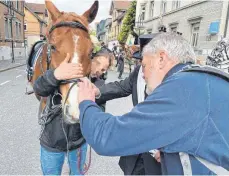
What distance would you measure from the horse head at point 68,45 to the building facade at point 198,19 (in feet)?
23.7

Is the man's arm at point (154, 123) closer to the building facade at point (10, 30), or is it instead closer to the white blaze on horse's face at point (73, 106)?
the white blaze on horse's face at point (73, 106)

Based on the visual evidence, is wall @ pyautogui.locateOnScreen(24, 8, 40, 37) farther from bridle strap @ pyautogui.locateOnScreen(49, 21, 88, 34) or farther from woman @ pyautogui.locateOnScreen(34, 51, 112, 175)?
bridle strap @ pyautogui.locateOnScreen(49, 21, 88, 34)

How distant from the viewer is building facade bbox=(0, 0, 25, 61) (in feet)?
75.7

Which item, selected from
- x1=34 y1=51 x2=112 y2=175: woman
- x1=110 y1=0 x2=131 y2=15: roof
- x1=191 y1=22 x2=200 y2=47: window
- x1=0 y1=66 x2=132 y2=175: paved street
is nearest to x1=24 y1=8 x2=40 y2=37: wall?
x1=110 y1=0 x2=131 y2=15: roof

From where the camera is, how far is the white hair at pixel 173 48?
3.75 feet

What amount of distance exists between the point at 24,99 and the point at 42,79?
6.72 metres

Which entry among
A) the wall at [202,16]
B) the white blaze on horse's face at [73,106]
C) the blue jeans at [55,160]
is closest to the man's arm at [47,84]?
the white blaze on horse's face at [73,106]

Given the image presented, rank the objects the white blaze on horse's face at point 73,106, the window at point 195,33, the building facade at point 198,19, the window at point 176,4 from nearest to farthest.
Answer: the white blaze on horse's face at point 73,106 < the building facade at point 198,19 < the window at point 195,33 < the window at point 176,4

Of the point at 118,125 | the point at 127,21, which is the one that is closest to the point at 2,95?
the point at 118,125

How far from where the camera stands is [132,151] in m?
1.01

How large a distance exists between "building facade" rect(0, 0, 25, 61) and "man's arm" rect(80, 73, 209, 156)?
22.8 metres

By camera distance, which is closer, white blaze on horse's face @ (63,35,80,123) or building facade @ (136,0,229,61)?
white blaze on horse's face @ (63,35,80,123)

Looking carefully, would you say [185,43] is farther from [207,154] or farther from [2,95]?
[2,95]

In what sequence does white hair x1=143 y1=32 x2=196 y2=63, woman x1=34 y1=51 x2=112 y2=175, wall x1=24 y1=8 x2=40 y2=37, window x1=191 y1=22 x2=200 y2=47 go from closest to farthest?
white hair x1=143 y1=32 x2=196 y2=63 → woman x1=34 y1=51 x2=112 y2=175 → window x1=191 y1=22 x2=200 y2=47 → wall x1=24 y1=8 x2=40 y2=37
